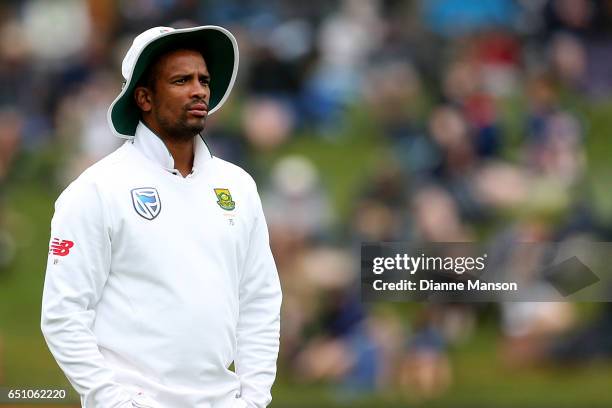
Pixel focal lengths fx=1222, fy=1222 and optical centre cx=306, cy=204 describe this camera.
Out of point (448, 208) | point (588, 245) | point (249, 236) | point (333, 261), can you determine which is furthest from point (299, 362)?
point (249, 236)

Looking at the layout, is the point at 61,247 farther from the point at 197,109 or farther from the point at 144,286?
the point at 197,109

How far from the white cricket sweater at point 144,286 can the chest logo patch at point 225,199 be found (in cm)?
1

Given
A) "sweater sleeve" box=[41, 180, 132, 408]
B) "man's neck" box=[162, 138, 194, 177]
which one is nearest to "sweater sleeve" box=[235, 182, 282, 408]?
"man's neck" box=[162, 138, 194, 177]

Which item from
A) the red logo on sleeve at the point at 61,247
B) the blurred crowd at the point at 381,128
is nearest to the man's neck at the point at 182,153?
the red logo on sleeve at the point at 61,247

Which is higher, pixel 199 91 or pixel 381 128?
pixel 381 128

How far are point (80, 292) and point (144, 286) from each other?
0.16m

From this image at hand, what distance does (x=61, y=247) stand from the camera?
3064 millimetres

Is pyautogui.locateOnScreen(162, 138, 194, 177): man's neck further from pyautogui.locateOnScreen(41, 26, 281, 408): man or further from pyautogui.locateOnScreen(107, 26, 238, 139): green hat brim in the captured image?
pyautogui.locateOnScreen(107, 26, 238, 139): green hat brim

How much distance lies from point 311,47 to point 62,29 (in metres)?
1.34

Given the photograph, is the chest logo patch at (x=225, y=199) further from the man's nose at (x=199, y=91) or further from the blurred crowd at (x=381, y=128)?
the blurred crowd at (x=381, y=128)

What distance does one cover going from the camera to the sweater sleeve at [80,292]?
3010mm
